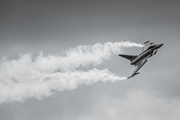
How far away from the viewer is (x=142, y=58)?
11862 cm

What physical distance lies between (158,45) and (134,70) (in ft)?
35.7

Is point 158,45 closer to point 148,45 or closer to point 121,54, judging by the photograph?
point 148,45

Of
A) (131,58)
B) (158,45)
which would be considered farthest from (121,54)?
(158,45)

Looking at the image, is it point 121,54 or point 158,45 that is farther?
point 121,54

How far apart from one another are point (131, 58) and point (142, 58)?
4.30 m

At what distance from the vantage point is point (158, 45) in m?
116

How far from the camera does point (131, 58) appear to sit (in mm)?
121500

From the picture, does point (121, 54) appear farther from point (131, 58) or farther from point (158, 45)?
point (158, 45)

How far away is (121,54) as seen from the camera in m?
124

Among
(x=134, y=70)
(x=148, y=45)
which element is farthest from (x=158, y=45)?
(x=134, y=70)

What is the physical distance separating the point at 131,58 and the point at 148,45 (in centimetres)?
731

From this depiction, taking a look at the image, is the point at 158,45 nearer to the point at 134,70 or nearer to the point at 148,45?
the point at 148,45

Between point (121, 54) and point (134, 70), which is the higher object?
point (121, 54)

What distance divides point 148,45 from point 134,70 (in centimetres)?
913
